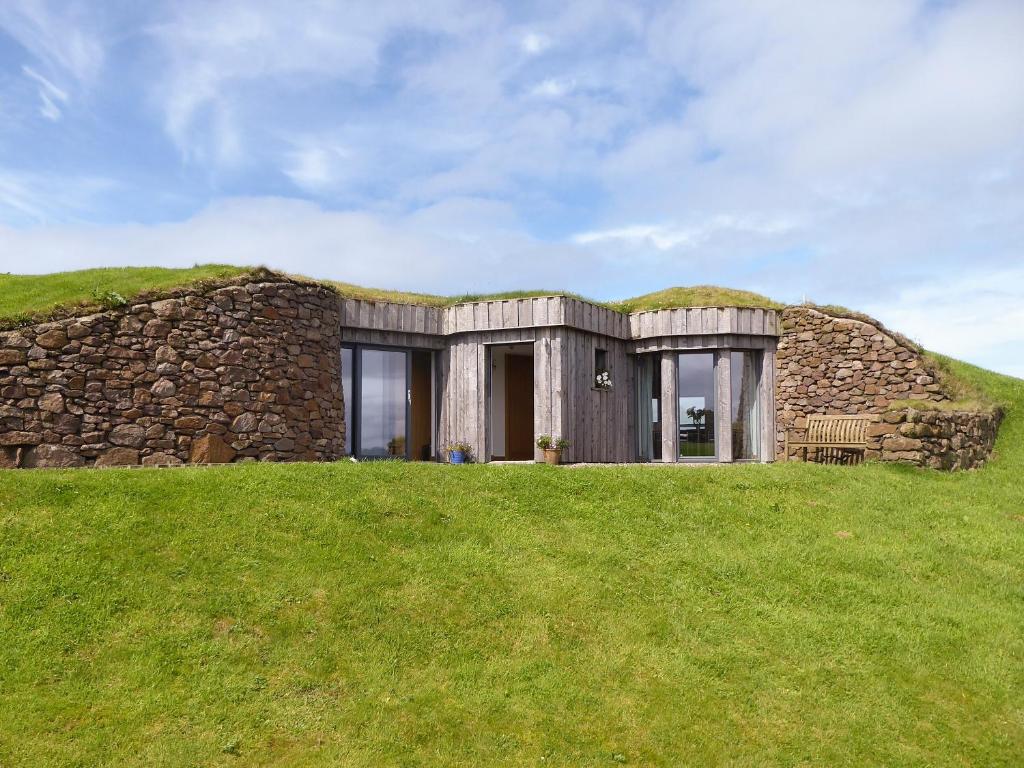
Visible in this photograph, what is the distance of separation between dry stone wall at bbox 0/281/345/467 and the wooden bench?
30.7ft

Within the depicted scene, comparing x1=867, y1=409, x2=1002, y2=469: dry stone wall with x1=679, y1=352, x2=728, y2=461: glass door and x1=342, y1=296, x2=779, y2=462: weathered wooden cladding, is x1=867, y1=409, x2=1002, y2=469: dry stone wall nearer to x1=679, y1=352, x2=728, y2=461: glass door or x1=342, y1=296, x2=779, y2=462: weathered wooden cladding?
x1=342, y1=296, x2=779, y2=462: weathered wooden cladding

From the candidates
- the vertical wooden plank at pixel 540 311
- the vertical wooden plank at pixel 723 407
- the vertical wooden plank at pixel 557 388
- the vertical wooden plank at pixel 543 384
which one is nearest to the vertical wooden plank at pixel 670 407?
the vertical wooden plank at pixel 723 407

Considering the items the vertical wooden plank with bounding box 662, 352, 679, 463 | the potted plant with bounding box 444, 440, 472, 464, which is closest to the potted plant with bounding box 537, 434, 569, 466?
the potted plant with bounding box 444, 440, 472, 464

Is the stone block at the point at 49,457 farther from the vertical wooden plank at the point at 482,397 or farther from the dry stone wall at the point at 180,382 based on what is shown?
the vertical wooden plank at the point at 482,397

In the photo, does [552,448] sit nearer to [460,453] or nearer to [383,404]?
[460,453]

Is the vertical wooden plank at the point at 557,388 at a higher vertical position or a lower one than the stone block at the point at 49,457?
higher

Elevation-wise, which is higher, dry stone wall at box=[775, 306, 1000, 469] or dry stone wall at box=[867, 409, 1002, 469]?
dry stone wall at box=[775, 306, 1000, 469]

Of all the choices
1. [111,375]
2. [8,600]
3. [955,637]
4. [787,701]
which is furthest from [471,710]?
[111,375]

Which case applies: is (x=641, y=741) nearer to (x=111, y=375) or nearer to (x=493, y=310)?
(x=111, y=375)

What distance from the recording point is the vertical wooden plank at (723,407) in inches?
679

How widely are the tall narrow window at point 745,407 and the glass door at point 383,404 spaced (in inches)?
286

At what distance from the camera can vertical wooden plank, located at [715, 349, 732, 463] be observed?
1723 centimetres

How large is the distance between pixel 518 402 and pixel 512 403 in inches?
8.2

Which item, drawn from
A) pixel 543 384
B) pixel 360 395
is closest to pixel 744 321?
pixel 543 384
